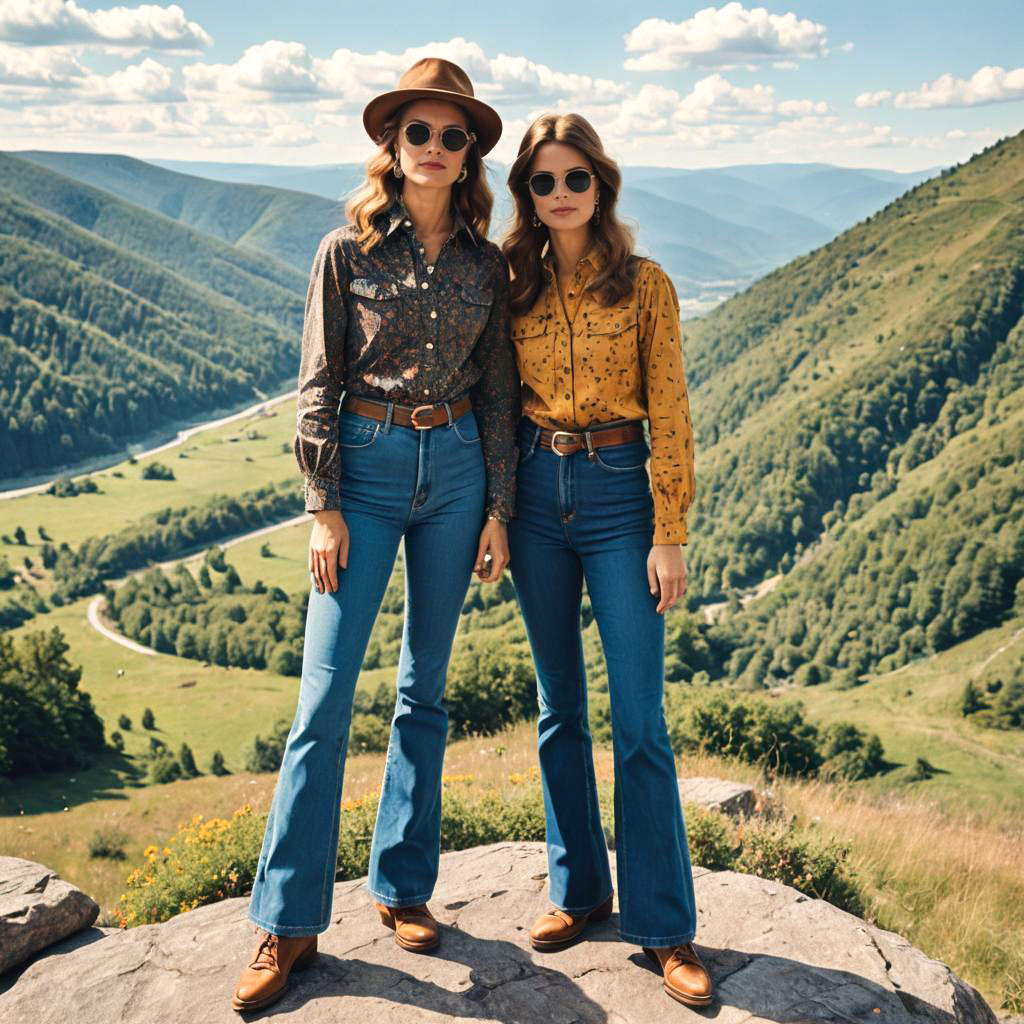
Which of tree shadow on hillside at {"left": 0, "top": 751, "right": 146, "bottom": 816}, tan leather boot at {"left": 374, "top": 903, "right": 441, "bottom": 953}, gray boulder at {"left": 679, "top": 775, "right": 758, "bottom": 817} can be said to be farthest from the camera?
tree shadow on hillside at {"left": 0, "top": 751, "right": 146, "bottom": 816}

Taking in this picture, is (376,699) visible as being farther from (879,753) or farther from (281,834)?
(281,834)

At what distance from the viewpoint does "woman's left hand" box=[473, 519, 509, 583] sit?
403 cm

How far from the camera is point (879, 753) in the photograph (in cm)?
5972

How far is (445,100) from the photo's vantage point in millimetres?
3863

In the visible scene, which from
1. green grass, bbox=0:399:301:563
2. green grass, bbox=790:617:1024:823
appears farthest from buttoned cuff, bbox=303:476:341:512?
green grass, bbox=0:399:301:563

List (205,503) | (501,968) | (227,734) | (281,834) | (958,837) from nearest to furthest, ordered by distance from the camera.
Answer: (281,834)
(501,968)
(958,837)
(227,734)
(205,503)

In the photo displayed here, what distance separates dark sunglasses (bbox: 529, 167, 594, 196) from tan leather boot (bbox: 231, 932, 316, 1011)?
3.05m

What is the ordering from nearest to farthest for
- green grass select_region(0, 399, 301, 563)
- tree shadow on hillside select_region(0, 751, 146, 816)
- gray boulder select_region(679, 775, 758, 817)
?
gray boulder select_region(679, 775, 758, 817) < tree shadow on hillside select_region(0, 751, 146, 816) < green grass select_region(0, 399, 301, 563)

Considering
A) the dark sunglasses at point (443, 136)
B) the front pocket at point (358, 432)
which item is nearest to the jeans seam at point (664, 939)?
the front pocket at point (358, 432)

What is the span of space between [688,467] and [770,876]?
123 inches

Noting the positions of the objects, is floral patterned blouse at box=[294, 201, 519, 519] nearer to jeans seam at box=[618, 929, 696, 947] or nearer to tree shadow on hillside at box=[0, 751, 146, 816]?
jeans seam at box=[618, 929, 696, 947]

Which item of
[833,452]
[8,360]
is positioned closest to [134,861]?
[833,452]

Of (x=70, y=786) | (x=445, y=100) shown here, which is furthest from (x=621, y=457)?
(x=70, y=786)

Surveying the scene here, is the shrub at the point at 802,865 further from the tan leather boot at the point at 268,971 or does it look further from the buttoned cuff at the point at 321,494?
the buttoned cuff at the point at 321,494
